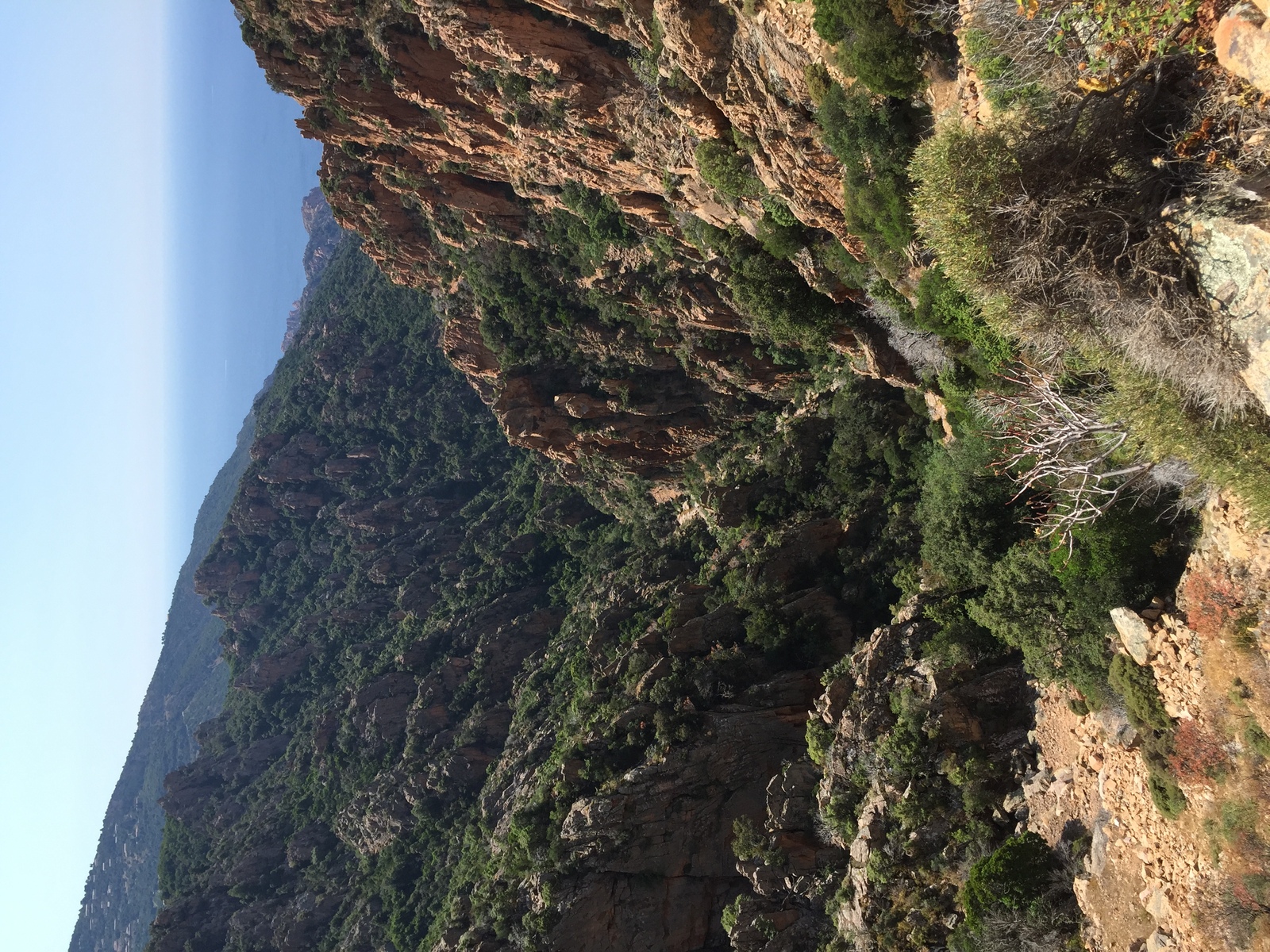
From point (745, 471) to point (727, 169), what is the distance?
1916cm

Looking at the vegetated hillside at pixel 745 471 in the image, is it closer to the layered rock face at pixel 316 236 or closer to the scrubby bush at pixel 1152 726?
the scrubby bush at pixel 1152 726

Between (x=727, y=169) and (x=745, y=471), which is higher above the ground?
(x=727, y=169)

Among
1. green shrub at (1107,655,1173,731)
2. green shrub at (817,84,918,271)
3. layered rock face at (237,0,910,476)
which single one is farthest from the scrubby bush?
layered rock face at (237,0,910,476)

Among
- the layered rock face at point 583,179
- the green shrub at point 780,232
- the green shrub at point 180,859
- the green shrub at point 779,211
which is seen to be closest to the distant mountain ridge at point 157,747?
the green shrub at point 180,859

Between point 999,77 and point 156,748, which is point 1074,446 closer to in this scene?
point 999,77

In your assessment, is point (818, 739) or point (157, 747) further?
point (157, 747)

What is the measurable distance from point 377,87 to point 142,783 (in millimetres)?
117669

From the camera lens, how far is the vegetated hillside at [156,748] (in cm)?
9781

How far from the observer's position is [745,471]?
130 feet

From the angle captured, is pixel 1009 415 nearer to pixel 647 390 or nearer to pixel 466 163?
pixel 647 390

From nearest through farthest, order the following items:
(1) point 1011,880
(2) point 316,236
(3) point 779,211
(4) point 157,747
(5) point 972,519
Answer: (1) point 1011,880
(5) point 972,519
(3) point 779,211
(4) point 157,747
(2) point 316,236

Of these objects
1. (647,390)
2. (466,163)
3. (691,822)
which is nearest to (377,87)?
Result: (466,163)

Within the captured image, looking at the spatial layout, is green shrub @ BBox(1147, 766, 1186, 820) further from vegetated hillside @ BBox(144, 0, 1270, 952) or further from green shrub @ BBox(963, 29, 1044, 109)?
green shrub @ BBox(963, 29, 1044, 109)

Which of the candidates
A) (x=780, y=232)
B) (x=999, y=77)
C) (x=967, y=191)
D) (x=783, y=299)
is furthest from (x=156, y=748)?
(x=999, y=77)
